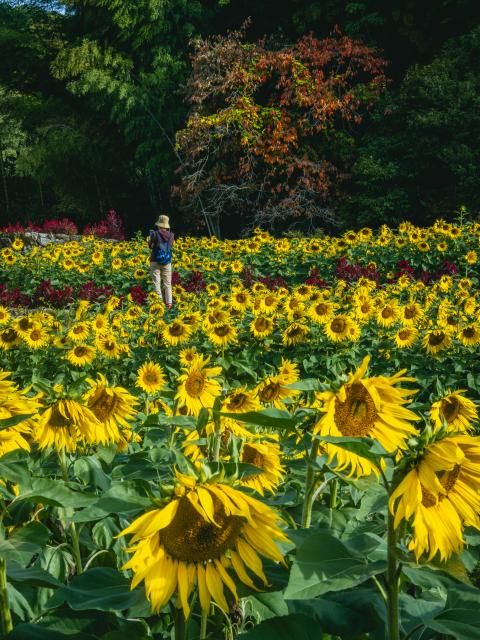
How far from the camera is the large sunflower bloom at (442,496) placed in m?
0.88

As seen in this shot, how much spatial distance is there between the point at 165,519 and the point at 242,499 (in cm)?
10

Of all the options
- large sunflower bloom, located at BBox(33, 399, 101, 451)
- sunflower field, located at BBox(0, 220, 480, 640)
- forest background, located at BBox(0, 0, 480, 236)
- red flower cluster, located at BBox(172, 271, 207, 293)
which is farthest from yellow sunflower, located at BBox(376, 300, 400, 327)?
forest background, located at BBox(0, 0, 480, 236)

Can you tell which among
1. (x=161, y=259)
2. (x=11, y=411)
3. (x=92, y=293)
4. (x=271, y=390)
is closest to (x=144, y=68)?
(x=161, y=259)

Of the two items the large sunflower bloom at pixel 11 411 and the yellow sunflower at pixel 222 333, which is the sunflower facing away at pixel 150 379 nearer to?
the yellow sunflower at pixel 222 333

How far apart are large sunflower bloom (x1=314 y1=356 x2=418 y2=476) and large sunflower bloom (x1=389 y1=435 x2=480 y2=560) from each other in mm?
315

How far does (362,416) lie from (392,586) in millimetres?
464

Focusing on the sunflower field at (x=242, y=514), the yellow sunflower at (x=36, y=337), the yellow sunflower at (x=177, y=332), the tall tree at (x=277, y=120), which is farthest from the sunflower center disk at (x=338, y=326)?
the tall tree at (x=277, y=120)

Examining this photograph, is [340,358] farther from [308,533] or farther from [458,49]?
[458,49]

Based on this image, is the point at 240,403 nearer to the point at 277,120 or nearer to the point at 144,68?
the point at 277,120

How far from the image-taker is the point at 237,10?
1872 centimetres

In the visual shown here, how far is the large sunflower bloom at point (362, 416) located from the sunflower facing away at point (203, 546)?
1.54 feet

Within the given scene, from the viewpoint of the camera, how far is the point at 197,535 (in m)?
0.84

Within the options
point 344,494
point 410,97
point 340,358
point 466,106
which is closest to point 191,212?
point 410,97

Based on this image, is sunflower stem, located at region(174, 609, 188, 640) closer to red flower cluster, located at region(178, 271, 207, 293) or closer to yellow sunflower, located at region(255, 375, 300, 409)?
yellow sunflower, located at region(255, 375, 300, 409)
